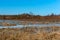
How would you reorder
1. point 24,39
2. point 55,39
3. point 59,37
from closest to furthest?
point 24,39, point 55,39, point 59,37

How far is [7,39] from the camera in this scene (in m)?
8.17

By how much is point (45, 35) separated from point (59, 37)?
770mm

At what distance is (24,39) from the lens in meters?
8.08

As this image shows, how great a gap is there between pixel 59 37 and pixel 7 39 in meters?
2.75

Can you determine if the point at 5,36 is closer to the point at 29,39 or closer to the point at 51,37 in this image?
the point at 29,39

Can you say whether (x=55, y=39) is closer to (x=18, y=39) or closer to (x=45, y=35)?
(x=45, y=35)

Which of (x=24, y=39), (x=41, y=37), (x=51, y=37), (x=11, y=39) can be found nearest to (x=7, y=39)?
(x=11, y=39)

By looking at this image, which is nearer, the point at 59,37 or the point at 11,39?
the point at 11,39

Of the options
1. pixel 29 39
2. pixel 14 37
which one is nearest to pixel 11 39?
pixel 14 37

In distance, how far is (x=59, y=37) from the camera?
30.1 ft

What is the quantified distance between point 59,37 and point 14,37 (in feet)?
7.96

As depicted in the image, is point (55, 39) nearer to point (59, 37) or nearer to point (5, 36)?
point (59, 37)

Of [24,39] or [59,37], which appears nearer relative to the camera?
[24,39]

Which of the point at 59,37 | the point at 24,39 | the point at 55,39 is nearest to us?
the point at 24,39
